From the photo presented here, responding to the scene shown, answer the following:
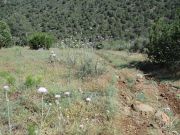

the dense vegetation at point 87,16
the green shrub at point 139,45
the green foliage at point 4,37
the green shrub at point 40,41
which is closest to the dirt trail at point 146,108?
the green shrub at point 40,41

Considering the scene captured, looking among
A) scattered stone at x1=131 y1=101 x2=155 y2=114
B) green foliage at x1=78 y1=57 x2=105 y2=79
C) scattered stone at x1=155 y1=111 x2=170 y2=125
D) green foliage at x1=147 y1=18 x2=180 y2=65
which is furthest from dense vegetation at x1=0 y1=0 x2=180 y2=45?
scattered stone at x1=155 y1=111 x2=170 y2=125

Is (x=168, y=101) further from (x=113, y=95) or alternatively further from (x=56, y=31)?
(x=56, y=31)

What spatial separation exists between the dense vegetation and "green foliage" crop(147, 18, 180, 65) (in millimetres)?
19452

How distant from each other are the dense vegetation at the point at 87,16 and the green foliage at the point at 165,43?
766 inches

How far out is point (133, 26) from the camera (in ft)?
132

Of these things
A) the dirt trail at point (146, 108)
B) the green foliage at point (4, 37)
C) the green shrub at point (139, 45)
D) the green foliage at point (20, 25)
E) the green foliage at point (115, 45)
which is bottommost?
the green foliage at point (20, 25)

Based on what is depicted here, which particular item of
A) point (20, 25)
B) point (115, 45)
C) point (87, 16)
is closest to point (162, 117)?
point (115, 45)

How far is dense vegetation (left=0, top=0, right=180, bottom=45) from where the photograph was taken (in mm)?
39750

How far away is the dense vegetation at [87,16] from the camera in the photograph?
3975 centimetres

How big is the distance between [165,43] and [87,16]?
27343 millimetres

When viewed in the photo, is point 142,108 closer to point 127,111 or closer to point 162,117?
point 127,111

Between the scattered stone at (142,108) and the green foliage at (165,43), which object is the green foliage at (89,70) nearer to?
the scattered stone at (142,108)

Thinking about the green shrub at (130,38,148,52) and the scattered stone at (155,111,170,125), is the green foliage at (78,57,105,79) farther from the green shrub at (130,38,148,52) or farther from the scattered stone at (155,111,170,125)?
the green shrub at (130,38,148,52)

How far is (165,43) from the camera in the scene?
17.1 metres
